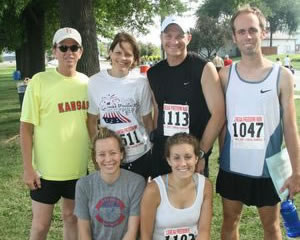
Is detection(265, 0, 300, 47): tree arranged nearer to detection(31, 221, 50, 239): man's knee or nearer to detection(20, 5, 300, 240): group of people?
detection(20, 5, 300, 240): group of people

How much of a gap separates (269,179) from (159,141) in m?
0.87

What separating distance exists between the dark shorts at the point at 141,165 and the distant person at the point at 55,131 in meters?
0.37

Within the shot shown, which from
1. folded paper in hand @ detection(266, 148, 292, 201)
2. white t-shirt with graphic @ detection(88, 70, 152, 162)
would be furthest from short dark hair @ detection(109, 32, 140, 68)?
folded paper in hand @ detection(266, 148, 292, 201)

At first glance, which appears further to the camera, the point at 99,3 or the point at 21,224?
the point at 99,3

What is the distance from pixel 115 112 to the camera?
3275 millimetres

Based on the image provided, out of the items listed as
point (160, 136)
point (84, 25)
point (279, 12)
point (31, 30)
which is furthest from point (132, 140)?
point (279, 12)

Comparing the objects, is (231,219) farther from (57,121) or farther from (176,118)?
(57,121)

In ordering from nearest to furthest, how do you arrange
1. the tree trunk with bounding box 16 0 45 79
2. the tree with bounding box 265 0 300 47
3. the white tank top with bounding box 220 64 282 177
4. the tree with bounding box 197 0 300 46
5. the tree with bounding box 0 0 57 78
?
the white tank top with bounding box 220 64 282 177
the tree with bounding box 0 0 57 78
the tree trunk with bounding box 16 0 45 79
the tree with bounding box 197 0 300 46
the tree with bounding box 265 0 300 47

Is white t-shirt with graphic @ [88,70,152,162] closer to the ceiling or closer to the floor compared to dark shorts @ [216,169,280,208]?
closer to the ceiling

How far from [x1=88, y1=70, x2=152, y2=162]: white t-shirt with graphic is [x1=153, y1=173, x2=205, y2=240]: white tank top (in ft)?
1.32

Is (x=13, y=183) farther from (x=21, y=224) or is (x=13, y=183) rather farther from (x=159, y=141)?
(x=159, y=141)

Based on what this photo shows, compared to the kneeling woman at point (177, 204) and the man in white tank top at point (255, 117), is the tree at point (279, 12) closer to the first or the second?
the man in white tank top at point (255, 117)

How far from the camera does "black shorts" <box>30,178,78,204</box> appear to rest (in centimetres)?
335

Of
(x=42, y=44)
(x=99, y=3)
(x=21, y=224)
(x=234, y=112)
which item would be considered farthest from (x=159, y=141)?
(x=42, y=44)
